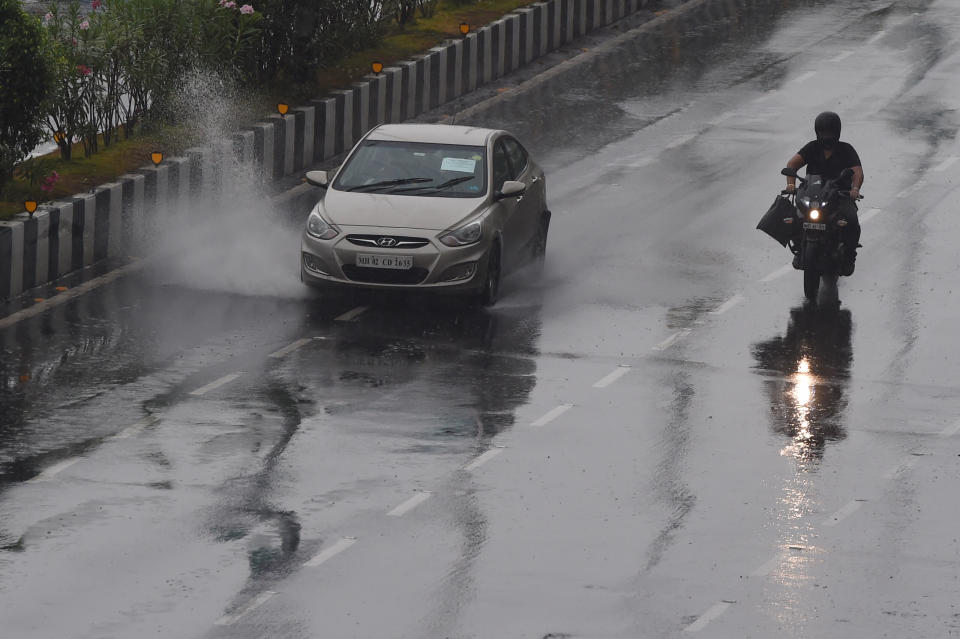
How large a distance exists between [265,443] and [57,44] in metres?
9.10

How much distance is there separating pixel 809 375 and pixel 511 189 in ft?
11.5

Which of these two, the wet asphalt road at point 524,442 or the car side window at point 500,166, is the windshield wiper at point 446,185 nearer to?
the car side window at point 500,166

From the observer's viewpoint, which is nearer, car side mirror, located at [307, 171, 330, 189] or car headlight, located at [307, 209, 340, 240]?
car headlight, located at [307, 209, 340, 240]

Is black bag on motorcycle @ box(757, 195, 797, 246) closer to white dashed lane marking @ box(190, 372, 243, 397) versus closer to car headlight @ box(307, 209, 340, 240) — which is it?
car headlight @ box(307, 209, 340, 240)

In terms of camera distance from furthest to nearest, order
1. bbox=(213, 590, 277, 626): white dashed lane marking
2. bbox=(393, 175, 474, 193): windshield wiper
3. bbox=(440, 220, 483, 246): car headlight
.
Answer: bbox=(393, 175, 474, 193): windshield wiper < bbox=(440, 220, 483, 246): car headlight < bbox=(213, 590, 277, 626): white dashed lane marking

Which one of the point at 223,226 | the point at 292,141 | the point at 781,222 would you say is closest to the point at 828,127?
the point at 781,222

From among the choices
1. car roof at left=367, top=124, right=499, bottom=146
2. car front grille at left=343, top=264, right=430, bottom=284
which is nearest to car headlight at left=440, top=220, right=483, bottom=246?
car front grille at left=343, top=264, right=430, bottom=284

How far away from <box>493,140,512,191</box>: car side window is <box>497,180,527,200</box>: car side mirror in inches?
12.4

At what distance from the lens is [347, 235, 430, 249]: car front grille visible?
17188 millimetres

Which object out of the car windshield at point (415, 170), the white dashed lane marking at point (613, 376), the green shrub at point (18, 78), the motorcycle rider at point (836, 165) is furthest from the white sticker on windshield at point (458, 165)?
the green shrub at point (18, 78)

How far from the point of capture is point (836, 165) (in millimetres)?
18797

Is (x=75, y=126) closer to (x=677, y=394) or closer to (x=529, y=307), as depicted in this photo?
(x=529, y=307)

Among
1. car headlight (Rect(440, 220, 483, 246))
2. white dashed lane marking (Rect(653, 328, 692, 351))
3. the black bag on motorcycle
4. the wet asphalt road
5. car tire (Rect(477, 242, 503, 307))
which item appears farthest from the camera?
the black bag on motorcycle

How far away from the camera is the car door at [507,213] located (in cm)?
1811
